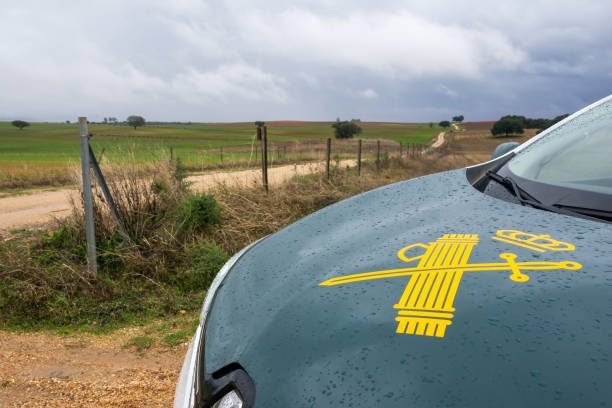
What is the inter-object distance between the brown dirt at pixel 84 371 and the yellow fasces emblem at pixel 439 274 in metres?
1.84

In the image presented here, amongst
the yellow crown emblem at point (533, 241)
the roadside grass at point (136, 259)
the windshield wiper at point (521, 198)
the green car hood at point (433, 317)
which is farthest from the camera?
the roadside grass at point (136, 259)

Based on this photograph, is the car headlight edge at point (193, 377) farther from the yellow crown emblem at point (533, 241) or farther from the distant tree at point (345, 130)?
the distant tree at point (345, 130)

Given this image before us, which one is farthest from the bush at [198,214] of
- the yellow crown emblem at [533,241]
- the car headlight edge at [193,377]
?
the yellow crown emblem at [533,241]

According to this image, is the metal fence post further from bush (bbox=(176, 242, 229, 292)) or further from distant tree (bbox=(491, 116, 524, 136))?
distant tree (bbox=(491, 116, 524, 136))

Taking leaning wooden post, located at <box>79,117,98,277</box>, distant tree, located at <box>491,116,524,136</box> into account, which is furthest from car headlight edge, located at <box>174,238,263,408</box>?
distant tree, located at <box>491,116,524,136</box>

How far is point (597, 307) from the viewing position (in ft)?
2.91

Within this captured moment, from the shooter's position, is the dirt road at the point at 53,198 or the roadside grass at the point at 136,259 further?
the dirt road at the point at 53,198

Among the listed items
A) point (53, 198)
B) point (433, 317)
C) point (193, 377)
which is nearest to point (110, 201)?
point (193, 377)

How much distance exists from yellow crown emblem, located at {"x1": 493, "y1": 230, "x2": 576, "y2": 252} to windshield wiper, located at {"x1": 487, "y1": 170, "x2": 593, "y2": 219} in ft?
0.71

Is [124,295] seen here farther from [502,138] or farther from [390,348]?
[502,138]

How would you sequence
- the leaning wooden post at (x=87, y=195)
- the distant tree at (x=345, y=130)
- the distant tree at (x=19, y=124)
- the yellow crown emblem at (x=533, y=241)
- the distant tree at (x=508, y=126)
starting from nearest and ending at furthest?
1. the yellow crown emblem at (x=533, y=241)
2. the leaning wooden post at (x=87, y=195)
3. the distant tree at (x=508, y=126)
4. the distant tree at (x=345, y=130)
5. the distant tree at (x=19, y=124)

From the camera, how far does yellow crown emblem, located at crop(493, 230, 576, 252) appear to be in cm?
115

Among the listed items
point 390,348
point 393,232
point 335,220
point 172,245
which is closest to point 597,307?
point 390,348

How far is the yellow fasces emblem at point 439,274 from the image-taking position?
3.15ft
